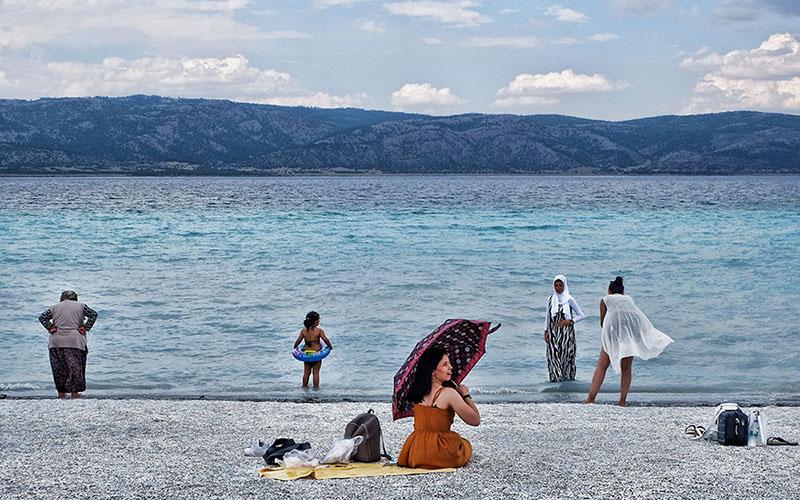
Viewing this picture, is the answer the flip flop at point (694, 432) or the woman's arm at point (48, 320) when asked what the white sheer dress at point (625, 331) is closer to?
the flip flop at point (694, 432)

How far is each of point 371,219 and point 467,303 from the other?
42439mm

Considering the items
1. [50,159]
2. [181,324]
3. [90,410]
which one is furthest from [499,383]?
[50,159]

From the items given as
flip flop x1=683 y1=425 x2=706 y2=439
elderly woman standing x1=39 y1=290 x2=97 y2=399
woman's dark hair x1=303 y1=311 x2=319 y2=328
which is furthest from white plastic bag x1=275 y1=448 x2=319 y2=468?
woman's dark hair x1=303 y1=311 x2=319 y2=328

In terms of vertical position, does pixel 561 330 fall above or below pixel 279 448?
above

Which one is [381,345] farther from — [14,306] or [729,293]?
[729,293]

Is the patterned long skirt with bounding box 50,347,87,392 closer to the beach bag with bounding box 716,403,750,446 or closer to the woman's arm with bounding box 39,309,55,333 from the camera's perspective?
the woman's arm with bounding box 39,309,55,333

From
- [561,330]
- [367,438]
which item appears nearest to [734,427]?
[367,438]

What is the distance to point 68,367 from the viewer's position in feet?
46.4

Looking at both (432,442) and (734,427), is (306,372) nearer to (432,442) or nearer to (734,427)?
(432,442)

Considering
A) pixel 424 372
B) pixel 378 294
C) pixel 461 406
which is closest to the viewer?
pixel 461 406

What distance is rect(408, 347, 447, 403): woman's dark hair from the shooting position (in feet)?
28.3

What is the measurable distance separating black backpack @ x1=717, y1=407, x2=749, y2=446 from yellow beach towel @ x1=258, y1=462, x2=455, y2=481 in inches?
121

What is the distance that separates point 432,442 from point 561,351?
739 centimetres

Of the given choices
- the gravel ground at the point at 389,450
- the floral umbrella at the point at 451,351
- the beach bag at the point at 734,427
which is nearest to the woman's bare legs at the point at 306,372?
the gravel ground at the point at 389,450
